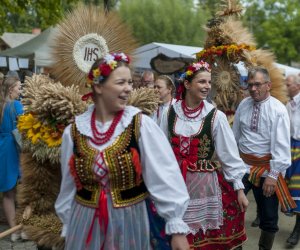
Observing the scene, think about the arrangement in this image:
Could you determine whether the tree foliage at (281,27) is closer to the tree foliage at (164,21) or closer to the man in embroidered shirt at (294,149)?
the tree foliage at (164,21)

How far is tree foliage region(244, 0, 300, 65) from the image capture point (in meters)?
34.8

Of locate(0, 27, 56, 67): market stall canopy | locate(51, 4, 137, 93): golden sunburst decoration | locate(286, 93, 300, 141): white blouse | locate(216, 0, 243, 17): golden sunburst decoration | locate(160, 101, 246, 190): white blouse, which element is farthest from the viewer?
locate(0, 27, 56, 67): market stall canopy

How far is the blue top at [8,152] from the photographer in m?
5.84

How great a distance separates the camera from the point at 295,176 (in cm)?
592

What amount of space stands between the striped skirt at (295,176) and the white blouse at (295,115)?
0.08 metres

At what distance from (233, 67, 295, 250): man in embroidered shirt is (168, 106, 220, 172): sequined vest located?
81 centimetres

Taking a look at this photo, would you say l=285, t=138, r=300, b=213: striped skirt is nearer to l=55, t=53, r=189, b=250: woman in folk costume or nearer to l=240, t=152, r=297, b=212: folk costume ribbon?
l=240, t=152, r=297, b=212: folk costume ribbon

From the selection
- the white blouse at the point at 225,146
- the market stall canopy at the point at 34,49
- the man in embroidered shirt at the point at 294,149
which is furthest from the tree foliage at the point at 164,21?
the white blouse at the point at 225,146

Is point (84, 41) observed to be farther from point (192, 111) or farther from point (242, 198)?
point (242, 198)

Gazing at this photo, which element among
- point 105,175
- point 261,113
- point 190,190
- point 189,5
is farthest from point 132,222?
point 189,5

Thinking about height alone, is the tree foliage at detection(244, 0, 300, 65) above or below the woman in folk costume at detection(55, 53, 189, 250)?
below

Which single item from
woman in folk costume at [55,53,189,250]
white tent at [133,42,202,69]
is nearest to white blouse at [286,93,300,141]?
woman in folk costume at [55,53,189,250]

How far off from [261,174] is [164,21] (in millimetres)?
31442

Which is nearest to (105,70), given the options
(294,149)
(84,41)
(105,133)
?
(105,133)
